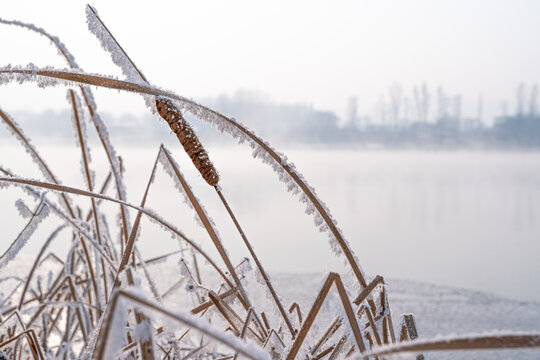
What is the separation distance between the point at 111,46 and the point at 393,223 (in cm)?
488

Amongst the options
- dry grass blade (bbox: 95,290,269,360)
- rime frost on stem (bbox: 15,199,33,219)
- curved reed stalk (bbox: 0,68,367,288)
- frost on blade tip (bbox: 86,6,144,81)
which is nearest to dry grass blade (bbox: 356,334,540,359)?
dry grass blade (bbox: 95,290,269,360)

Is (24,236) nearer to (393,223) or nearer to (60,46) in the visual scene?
(60,46)

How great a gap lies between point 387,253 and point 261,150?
333cm

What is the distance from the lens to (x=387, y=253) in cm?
352

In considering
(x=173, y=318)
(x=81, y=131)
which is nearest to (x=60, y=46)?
(x=81, y=131)

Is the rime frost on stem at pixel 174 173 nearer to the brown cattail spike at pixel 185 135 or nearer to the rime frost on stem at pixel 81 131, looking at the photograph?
the brown cattail spike at pixel 185 135

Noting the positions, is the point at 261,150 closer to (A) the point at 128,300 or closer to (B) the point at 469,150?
(A) the point at 128,300

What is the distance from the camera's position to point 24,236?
427 millimetres

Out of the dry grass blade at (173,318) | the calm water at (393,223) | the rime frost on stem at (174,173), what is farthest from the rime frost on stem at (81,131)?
the dry grass blade at (173,318)

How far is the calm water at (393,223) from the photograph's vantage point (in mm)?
2961

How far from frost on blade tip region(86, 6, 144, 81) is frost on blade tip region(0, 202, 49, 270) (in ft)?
0.52

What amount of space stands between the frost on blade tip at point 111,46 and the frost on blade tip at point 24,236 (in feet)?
0.52

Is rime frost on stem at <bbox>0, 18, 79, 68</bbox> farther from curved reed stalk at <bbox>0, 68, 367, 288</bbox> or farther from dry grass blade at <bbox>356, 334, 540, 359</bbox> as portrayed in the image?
dry grass blade at <bbox>356, 334, 540, 359</bbox>

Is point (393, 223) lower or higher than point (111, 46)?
lower
